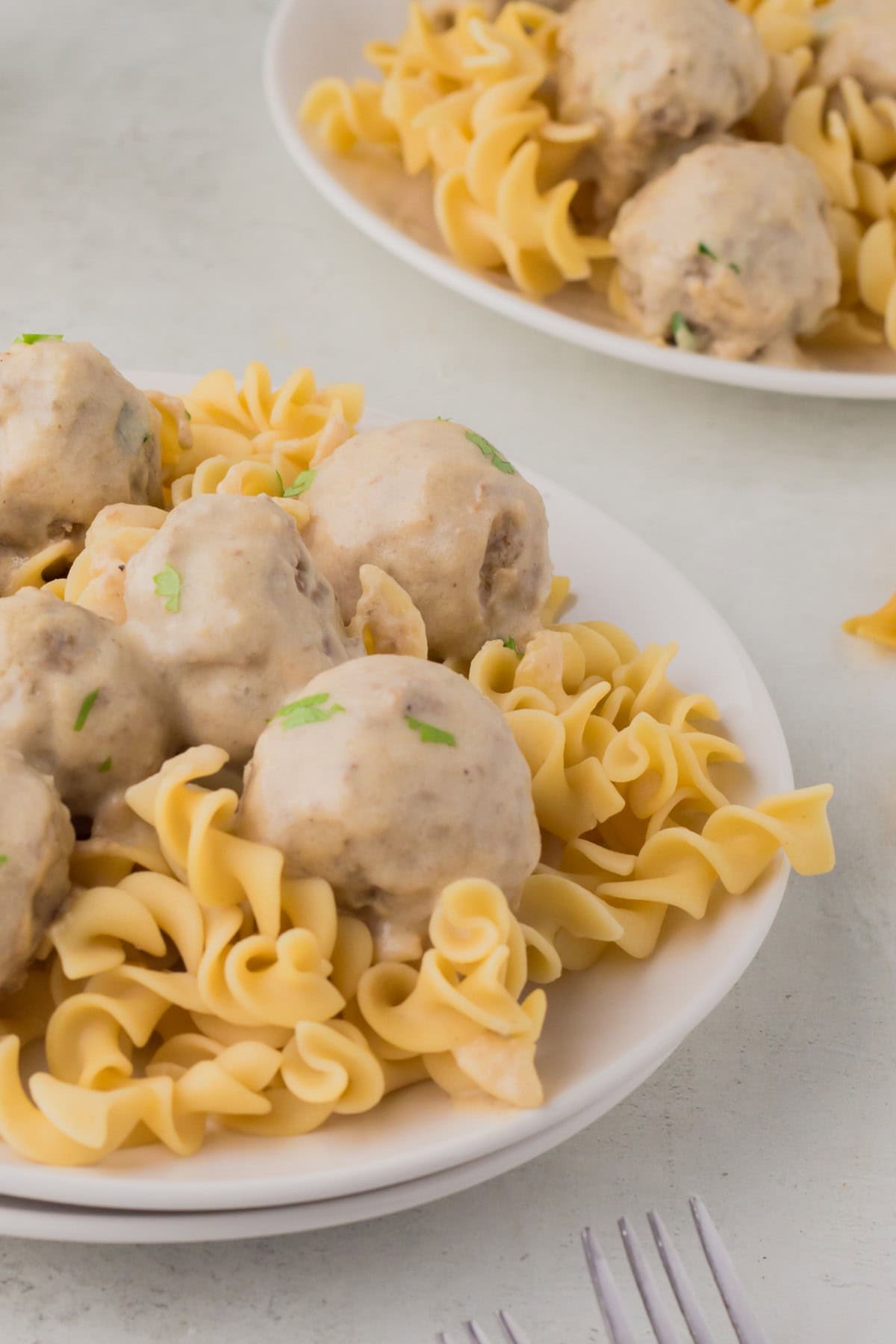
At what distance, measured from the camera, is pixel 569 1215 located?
226cm

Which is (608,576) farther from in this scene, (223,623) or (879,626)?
(223,623)

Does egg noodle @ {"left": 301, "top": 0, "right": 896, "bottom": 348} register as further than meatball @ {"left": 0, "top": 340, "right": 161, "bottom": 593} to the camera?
Yes

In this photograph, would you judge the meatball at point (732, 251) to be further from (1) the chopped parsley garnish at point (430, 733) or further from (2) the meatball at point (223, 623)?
(1) the chopped parsley garnish at point (430, 733)

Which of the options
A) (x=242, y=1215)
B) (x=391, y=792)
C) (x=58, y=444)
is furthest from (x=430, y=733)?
(x=58, y=444)

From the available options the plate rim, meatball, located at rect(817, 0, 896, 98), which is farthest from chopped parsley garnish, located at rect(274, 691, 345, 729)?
meatball, located at rect(817, 0, 896, 98)

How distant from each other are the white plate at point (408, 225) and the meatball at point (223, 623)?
1.74m

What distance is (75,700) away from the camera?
2.19m

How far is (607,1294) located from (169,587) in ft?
3.71

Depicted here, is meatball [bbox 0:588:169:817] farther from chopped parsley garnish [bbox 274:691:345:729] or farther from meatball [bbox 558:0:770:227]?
meatball [bbox 558:0:770:227]

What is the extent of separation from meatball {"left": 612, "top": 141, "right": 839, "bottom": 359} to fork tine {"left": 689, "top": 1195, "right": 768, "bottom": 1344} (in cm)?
239

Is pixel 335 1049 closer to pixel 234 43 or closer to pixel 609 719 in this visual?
pixel 609 719

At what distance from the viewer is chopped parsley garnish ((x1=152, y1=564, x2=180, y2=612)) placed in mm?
2289

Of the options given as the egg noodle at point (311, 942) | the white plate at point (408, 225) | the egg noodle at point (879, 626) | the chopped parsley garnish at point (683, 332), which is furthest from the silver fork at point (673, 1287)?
the chopped parsley garnish at point (683, 332)

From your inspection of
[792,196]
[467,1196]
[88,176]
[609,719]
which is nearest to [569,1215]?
[467,1196]
